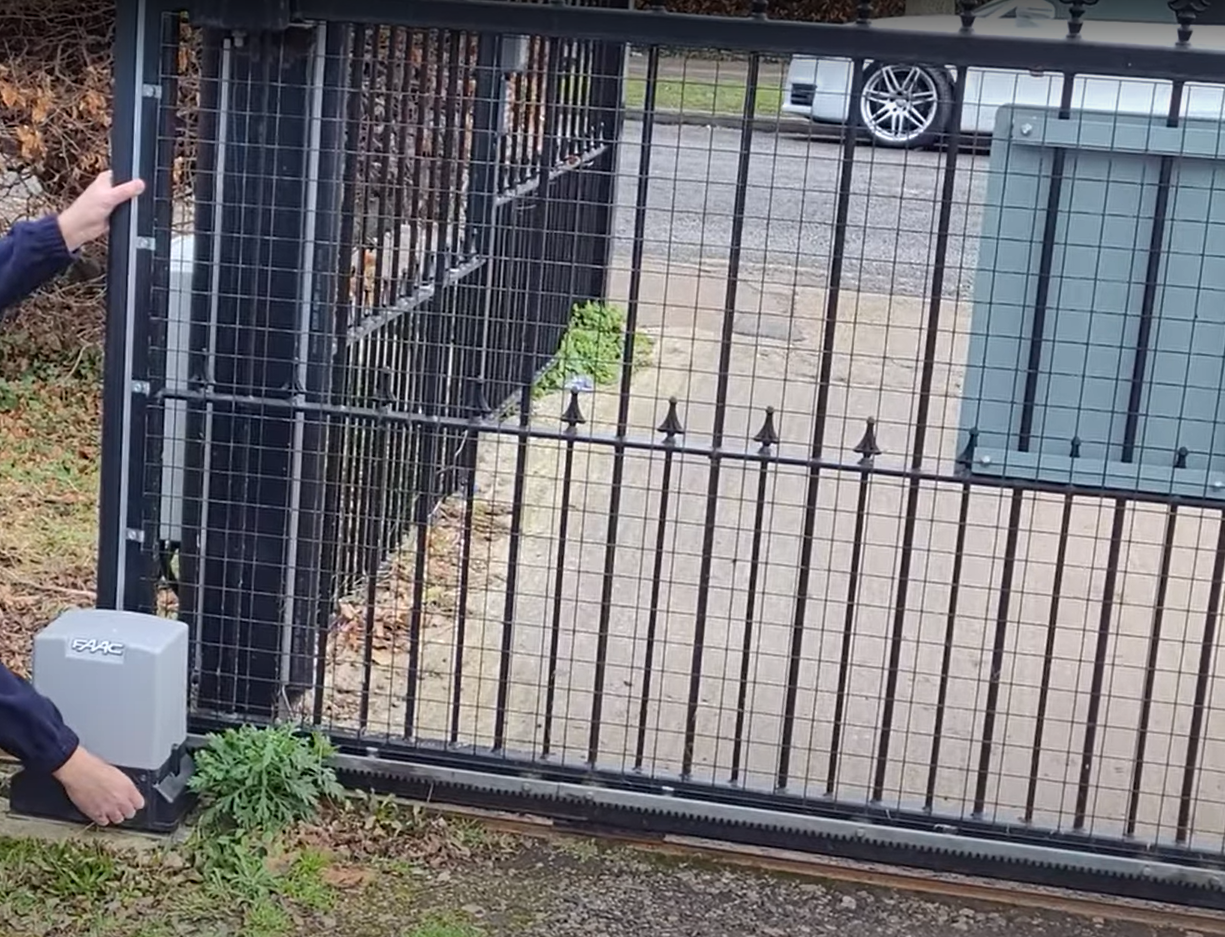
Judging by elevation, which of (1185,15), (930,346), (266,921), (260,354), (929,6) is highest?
(929,6)

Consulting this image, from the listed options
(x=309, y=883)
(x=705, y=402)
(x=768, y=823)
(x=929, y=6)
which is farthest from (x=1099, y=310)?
(x=929, y=6)

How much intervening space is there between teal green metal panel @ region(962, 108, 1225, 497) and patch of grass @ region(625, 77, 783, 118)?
2.17ft

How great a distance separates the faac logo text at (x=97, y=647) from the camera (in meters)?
3.77

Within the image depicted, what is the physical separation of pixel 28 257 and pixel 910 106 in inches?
80.2

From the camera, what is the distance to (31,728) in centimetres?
336

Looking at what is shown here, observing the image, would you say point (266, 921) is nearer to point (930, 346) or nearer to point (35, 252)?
point (35, 252)

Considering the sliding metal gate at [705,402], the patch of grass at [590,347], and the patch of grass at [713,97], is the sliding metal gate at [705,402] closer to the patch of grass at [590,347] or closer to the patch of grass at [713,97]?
the patch of grass at [713,97]

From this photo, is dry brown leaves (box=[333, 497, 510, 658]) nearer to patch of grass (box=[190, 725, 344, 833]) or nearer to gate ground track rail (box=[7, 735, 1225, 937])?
patch of grass (box=[190, 725, 344, 833])

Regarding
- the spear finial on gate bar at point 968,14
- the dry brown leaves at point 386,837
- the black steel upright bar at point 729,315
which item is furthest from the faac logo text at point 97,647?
the spear finial on gate bar at point 968,14

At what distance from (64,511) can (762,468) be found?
3.65m

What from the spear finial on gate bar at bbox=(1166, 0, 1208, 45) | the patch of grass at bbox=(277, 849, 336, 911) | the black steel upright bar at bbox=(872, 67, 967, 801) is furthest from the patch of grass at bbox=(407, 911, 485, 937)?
the spear finial on gate bar at bbox=(1166, 0, 1208, 45)

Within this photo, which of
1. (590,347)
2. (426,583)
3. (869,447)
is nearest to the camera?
(869,447)

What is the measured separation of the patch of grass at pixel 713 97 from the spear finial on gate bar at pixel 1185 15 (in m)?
0.93

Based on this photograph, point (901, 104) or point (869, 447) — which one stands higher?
point (901, 104)
